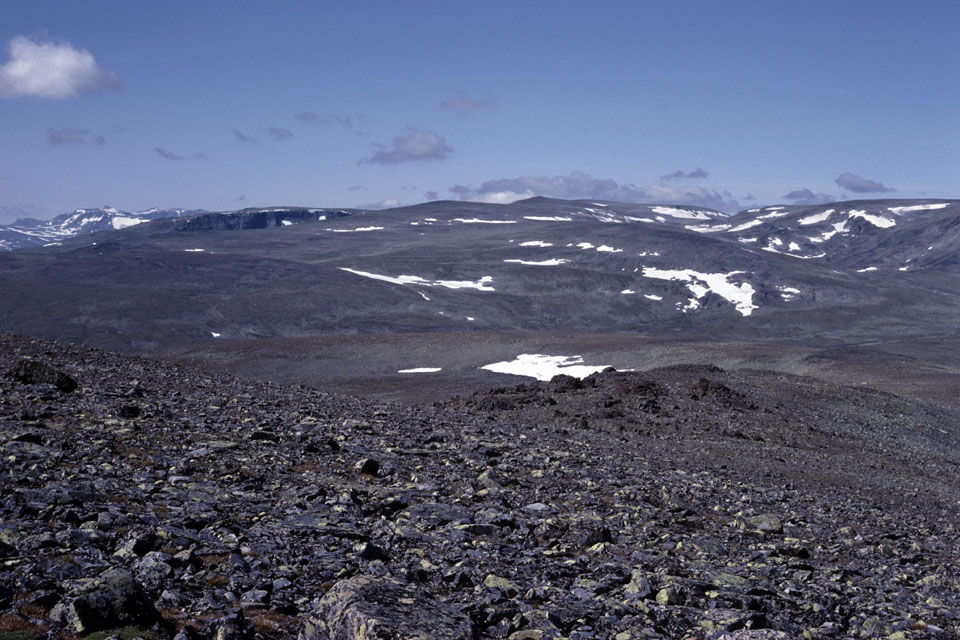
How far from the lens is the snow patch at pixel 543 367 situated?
55.8 metres

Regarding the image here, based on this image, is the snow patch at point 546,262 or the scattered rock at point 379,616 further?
the snow patch at point 546,262

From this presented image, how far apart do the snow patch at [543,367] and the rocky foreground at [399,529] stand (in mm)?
34770

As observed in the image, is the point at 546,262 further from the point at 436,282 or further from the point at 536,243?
the point at 436,282

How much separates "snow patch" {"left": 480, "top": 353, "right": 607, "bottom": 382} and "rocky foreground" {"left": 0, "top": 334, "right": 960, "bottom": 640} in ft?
114

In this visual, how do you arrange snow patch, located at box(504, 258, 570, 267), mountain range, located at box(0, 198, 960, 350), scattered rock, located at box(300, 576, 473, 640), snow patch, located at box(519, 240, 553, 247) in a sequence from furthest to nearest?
snow patch, located at box(519, 240, 553, 247), snow patch, located at box(504, 258, 570, 267), mountain range, located at box(0, 198, 960, 350), scattered rock, located at box(300, 576, 473, 640)

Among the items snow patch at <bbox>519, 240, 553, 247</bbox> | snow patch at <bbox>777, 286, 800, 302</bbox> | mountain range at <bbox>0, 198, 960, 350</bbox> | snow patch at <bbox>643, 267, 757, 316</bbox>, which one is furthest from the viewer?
snow patch at <bbox>519, 240, 553, 247</bbox>

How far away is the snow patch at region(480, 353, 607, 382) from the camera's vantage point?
2195 inches

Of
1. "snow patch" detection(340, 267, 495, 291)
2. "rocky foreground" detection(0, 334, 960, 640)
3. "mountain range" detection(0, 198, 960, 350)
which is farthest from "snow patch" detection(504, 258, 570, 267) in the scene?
"rocky foreground" detection(0, 334, 960, 640)

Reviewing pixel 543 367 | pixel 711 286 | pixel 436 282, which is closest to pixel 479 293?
pixel 436 282

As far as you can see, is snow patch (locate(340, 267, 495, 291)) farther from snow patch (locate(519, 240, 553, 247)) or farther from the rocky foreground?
the rocky foreground

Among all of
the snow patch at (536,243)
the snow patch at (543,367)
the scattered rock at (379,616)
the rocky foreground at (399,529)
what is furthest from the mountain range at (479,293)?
the scattered rock at (379,616)

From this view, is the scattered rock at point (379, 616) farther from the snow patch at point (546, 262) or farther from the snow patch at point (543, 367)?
the snow patch at point (546, 262)

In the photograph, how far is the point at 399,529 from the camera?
984cm

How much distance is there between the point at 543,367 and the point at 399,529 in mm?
48979
